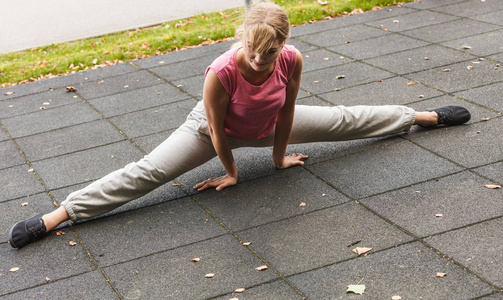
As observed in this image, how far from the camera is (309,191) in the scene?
4.76m

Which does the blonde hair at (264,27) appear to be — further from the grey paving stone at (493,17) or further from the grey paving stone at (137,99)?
the grey paving stone at (493,17)

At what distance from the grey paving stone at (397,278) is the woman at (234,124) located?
1343 mm

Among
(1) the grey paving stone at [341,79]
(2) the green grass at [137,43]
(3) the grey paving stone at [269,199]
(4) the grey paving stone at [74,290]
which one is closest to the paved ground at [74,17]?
(2) the green grass at [137,43]

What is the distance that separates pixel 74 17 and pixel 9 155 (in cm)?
628

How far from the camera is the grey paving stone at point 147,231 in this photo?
4.23 meters

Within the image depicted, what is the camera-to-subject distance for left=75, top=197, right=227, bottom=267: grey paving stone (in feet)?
13.9

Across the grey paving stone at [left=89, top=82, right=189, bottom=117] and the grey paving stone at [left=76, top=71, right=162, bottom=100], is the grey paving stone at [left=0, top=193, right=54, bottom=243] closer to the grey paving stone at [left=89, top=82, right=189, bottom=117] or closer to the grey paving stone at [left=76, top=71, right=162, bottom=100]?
the grey paving stone at [left=89, top=82, right=189, bottom=117]

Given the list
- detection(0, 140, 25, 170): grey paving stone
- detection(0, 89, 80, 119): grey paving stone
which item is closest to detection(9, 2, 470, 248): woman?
detection(0, 140, 25, 170): grey paving stone

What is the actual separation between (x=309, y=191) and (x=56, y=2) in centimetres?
871

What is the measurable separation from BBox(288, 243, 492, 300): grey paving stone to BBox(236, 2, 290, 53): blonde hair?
1.39m

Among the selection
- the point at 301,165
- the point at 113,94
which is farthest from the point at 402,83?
the point at 113,94

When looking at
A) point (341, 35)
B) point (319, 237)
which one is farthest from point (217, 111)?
point (341, 35)

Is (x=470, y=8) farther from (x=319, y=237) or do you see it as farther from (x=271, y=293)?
(x=271, y=293)

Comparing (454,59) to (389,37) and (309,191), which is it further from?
(309,191)
